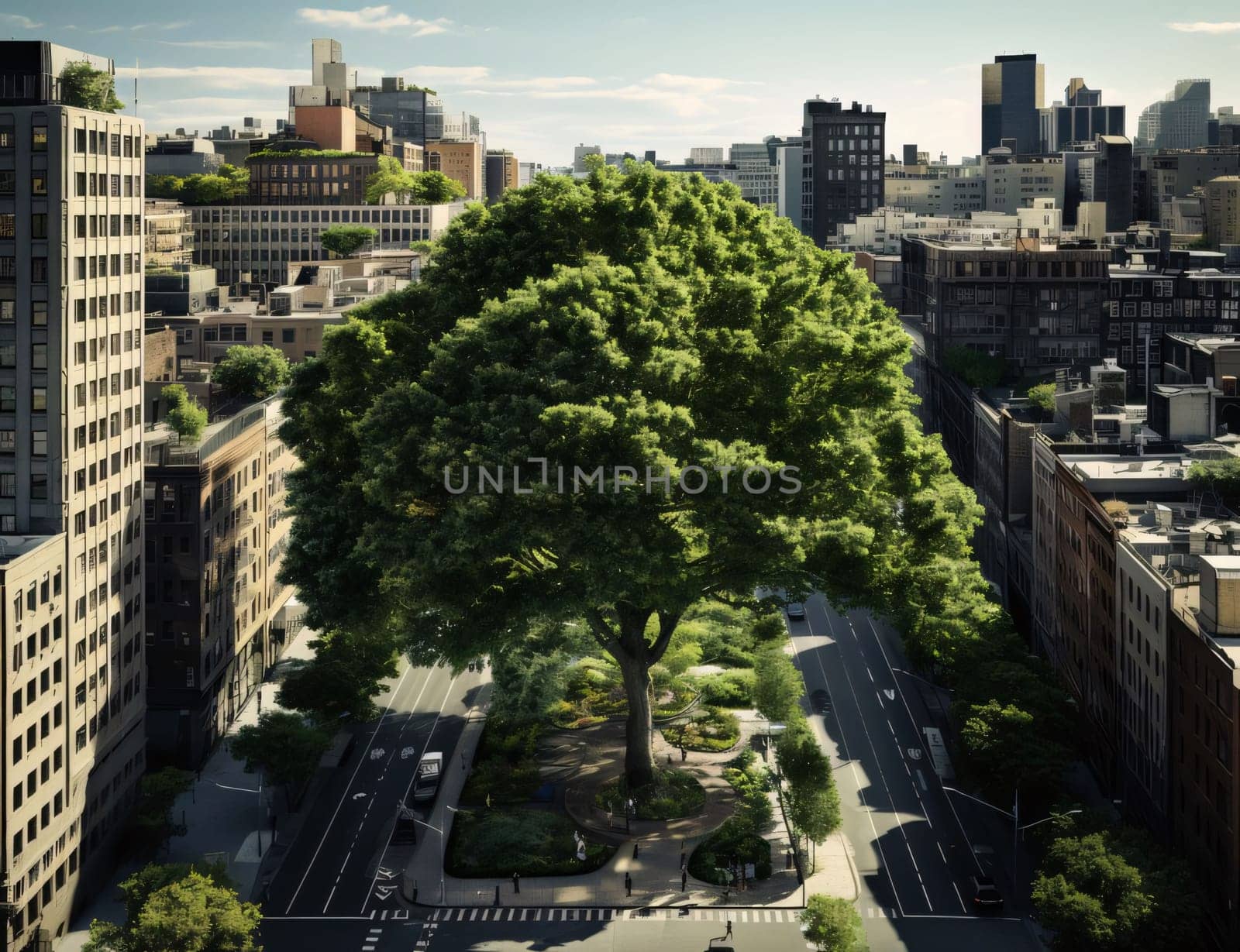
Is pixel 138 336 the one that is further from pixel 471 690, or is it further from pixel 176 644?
pixel 471 690

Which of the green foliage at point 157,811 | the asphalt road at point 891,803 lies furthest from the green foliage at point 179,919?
the asphalt road at point 891,803

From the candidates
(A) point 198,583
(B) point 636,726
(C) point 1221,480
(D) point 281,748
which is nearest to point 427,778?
(D) point 281,748

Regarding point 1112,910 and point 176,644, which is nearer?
point 1112,910

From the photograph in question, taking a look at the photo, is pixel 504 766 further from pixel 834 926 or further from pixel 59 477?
pixel 59 477

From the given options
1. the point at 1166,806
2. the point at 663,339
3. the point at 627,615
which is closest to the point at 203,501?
the point at 627,615

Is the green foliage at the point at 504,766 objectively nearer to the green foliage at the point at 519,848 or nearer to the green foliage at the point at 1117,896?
the green foliage at the point at 519,848

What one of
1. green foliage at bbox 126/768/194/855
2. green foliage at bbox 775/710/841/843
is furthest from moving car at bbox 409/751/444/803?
green foliage at bbox 775/710/841/843

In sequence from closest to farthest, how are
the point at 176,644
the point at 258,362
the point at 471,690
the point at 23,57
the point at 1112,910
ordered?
the point at 1112,910 → the point at 23,57 → the point at 176,644 → the point at 471,690 → the point at 258,362
